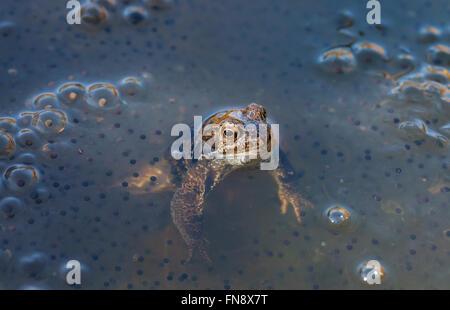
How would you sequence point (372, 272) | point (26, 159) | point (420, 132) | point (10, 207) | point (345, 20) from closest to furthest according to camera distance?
point (372, 272) → point (10, 207) → point (26, 159) → point (420, 132) → point (345, 20)

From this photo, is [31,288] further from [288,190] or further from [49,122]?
[288,190]

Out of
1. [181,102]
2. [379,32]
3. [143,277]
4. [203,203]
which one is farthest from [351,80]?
[143,277]

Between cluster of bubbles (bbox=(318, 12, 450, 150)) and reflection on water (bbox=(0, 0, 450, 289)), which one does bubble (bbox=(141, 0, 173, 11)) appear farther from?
cluster of bubbles (bbox=(318, 12, 450, 150))

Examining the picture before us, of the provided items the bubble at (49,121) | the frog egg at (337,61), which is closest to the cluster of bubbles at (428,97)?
the frog egg at (337,61)

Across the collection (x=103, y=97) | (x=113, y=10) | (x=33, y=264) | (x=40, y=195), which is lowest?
(x=33, y=264)

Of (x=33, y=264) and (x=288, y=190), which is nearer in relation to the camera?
(x=33, y=264)

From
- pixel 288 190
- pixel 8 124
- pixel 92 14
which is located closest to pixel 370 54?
pixel 288 190
